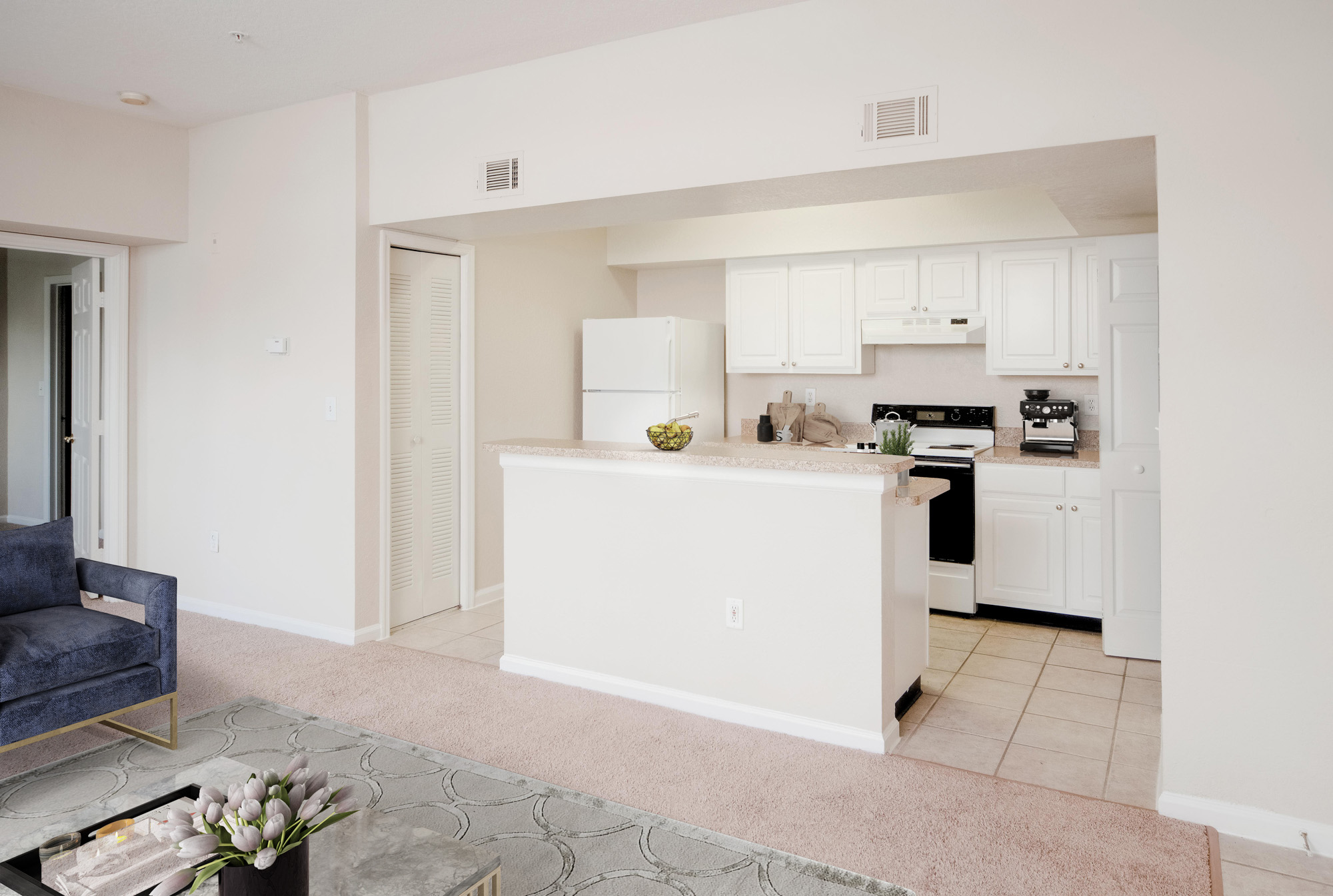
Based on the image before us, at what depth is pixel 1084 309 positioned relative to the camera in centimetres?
474

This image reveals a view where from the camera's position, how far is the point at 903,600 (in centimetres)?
337

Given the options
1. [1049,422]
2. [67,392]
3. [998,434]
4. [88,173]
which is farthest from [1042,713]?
[67,392]

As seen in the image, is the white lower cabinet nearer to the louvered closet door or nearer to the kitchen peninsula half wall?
the kitchen peninsula half wall

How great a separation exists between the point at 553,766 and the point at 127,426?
3.84 meters

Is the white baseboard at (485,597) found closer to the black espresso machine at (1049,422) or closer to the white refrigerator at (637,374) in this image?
the white refrigerator at (637,374)

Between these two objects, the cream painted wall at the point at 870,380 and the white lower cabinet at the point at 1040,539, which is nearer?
the white lower cabinet at the point at 1040,539

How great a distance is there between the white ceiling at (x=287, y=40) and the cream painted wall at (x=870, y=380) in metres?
2.65

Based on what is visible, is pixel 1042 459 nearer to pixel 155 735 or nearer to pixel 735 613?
pixel 735 613

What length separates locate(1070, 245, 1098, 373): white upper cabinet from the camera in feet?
15.5

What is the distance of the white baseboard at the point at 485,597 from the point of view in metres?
5.02

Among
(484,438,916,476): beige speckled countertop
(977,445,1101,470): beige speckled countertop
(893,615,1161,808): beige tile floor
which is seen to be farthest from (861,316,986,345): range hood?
(484,438,916,476): beige speckled countertop

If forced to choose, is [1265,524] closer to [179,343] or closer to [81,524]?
[179,343]

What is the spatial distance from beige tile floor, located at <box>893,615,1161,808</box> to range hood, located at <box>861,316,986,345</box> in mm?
1661

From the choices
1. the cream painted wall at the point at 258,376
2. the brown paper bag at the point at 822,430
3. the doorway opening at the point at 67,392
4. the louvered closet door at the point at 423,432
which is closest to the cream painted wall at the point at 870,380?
the brown paper bag at the point at 822,430
